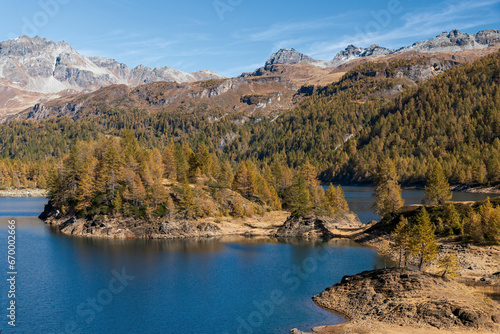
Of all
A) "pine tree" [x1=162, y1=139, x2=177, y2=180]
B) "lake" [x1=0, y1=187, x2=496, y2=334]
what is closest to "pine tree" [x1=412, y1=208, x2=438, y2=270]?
"lake" [x1=0, y1=187, x2=496, y2=334]

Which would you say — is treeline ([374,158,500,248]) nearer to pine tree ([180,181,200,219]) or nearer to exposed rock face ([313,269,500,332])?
exposed rock face ([313,269,500,332])

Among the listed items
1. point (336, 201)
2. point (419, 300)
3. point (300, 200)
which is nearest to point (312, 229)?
point (300, 200)

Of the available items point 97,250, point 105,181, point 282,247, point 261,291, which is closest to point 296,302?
point 261,291

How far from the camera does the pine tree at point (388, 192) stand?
103062mm

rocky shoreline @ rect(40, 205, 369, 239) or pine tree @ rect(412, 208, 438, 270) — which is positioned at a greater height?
pine tree @ rect(412, 208, 438, 270)

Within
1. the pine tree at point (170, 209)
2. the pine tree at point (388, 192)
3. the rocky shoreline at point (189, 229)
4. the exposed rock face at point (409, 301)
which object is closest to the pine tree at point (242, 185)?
the rocky shoreline at point (189, 229)

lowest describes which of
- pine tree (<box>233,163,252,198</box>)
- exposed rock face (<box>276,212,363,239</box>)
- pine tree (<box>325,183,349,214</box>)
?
exposed rock face (<box>276,212,363,239</box>)

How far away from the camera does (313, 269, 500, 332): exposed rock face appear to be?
46.7m

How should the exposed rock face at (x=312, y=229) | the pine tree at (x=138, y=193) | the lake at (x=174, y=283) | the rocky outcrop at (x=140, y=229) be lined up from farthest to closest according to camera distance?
the pine tree at (x=138, y=193) → the rocky outcrop at (x=140, y=229) → the exposed rock face at (x=312, y=229) → the lake at (x=174, y=283)

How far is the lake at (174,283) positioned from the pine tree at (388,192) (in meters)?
13.8

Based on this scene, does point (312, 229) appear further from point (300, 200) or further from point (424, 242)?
point (424, 242)

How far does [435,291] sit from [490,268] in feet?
75.5

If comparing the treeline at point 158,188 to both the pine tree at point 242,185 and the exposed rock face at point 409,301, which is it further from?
the exposed rock face at point 409,301

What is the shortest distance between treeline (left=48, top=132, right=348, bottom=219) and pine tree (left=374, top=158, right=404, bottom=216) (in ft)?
61.5
